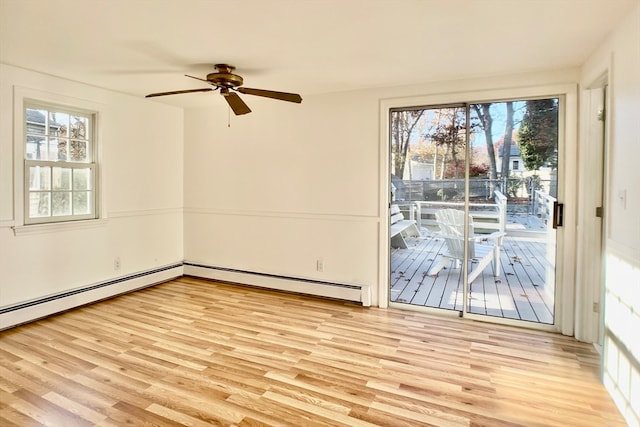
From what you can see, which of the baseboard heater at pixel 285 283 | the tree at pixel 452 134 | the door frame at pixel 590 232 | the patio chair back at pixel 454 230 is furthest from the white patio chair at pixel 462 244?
the baseboard heater at pixel 285 283

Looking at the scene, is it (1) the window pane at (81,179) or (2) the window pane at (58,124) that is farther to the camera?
(1) the window pane at (81,179)

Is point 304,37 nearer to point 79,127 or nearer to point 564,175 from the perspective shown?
point 564,175

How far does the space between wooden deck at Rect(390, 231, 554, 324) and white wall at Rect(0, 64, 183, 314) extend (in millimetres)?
3007

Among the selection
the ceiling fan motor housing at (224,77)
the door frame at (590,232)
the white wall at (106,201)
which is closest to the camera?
the door frame at (590,232)

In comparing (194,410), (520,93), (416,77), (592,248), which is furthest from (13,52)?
(592,248)

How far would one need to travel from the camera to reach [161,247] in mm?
4801

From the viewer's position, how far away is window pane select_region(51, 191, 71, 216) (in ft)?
12.1

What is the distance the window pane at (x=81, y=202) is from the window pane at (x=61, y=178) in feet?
0.42

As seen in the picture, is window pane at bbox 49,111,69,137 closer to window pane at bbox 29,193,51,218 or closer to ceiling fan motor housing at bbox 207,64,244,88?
window pane at bbox 29,193,51,218

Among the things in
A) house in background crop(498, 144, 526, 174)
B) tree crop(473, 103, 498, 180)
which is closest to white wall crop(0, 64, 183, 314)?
tree crop(473, 103, 498, 180)

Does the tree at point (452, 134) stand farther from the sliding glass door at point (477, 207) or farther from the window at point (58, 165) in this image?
the window at point (58, 165)

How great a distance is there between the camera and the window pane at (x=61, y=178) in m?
3.68

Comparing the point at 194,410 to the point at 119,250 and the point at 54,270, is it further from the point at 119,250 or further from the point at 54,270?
the point at 119,250

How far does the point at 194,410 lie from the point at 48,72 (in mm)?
3266
